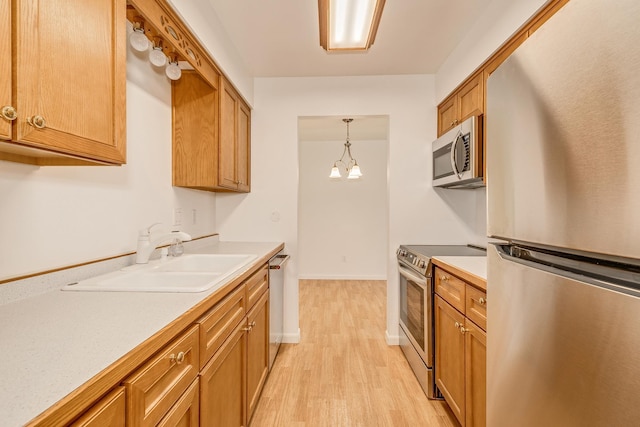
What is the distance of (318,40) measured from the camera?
2236mm

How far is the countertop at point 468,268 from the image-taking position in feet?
4.53

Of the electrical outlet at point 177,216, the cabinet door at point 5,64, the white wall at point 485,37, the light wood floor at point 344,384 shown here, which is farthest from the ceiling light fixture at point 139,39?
the light wood floor at point 344,384

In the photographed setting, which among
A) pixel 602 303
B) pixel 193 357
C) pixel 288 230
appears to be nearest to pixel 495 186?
pixel 602 303

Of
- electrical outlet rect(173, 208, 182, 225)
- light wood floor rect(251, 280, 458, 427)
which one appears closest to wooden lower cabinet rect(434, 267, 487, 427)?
light wood floor rect(251, 280, 458, 427)

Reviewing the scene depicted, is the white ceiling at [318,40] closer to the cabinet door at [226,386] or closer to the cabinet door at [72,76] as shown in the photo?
the cabinet door at [72,76]

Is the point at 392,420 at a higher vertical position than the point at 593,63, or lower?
lower

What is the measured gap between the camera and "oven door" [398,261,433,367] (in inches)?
77.9

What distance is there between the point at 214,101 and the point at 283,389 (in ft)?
6.67

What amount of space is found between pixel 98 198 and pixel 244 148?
1.44m

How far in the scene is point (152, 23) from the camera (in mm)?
1316

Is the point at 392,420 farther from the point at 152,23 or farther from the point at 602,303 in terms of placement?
the point at 152,23

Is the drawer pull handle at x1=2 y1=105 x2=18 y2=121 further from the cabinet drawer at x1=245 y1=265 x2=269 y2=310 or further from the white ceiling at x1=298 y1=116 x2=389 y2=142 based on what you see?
the white ceiling at x1=298 y1=116 x2=389 y2=142

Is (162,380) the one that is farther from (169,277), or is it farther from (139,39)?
(139,39)

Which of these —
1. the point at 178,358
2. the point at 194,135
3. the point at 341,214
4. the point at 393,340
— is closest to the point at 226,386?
the point at 178,358
